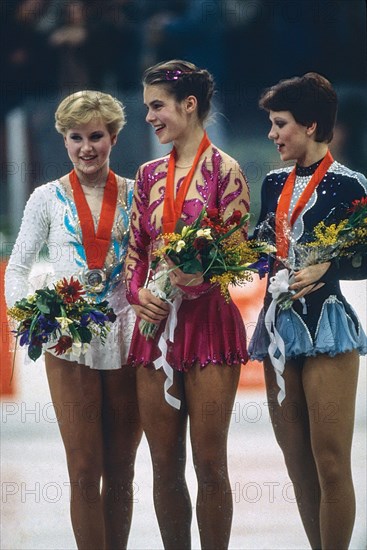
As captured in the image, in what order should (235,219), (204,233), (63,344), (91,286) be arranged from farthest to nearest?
(91,286) < (63,344) < (235,219) < (204,233)

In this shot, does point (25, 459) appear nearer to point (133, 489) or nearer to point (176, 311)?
point (133, 489)

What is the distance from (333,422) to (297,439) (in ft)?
0.59

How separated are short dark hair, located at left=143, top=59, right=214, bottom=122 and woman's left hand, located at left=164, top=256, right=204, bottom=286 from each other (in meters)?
0.60

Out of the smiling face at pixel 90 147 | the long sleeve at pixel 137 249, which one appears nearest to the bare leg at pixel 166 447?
the long sleeve at pixel 137 249

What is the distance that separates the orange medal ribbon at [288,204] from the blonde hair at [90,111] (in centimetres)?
70

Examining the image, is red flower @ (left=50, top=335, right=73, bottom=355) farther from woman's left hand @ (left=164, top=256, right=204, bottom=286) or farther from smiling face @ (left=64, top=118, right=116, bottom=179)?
smiling face @ (left=64, top=118, right=116, bottom=179)

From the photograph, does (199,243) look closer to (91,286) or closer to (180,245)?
(180,245)

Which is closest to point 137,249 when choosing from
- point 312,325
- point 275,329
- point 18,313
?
point 18,313

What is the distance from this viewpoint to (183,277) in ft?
12.8

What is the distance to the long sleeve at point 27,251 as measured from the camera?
13.4ft

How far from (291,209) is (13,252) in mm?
1101

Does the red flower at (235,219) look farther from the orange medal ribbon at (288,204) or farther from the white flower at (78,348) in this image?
the white flower at (78,348)

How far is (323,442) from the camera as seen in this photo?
3980 mm

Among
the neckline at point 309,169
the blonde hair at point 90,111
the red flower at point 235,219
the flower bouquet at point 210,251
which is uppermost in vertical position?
the blonde hair at point 90,111
